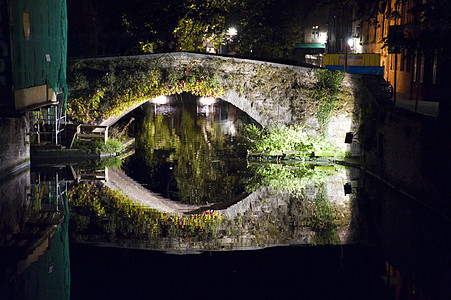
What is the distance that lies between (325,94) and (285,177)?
5.20 meters

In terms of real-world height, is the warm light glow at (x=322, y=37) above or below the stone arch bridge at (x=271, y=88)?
above

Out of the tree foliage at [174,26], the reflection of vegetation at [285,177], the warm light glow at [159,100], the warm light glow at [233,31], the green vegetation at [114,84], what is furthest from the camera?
the warm light glow at [159,100]

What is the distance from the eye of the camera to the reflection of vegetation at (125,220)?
1420 cm

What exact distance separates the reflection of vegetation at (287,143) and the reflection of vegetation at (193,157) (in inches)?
52.8

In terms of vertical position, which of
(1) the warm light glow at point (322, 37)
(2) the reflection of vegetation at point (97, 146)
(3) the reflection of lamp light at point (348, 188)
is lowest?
(3) the reflection of lamp light at point (348, 188)

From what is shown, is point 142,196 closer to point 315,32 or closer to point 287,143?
point 287,143

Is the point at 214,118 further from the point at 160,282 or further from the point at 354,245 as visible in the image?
the point at 160,282

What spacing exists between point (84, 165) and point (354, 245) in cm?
1190

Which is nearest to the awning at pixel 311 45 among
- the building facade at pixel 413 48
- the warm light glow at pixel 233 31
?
the building facade at pixel 413 48


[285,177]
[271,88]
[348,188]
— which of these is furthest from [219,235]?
[271,88]

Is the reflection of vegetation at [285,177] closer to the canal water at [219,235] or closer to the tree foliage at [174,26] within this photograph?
the canal water at [219,235]

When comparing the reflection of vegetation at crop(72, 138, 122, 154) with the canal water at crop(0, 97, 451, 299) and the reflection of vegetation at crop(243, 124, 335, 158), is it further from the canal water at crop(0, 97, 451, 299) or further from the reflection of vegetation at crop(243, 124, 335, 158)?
the reflection of vegetation at crop(243, 124, 335, 158)

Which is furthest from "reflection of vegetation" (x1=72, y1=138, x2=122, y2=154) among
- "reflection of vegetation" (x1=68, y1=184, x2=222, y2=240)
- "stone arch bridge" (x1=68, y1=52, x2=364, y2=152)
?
"reflection of vegetation" (x1=68, y1=184, x2=222, y2=240)

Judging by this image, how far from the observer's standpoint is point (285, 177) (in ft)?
67.7
